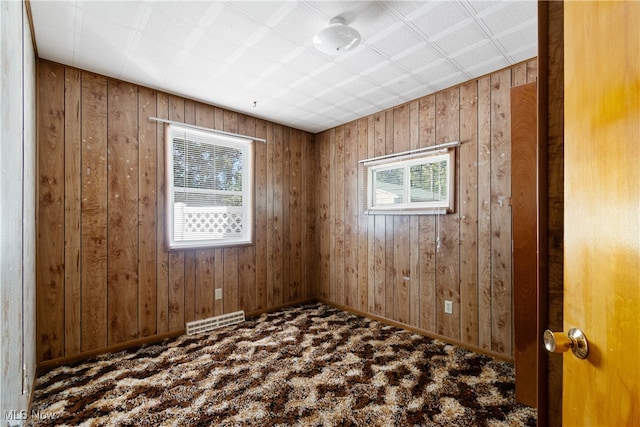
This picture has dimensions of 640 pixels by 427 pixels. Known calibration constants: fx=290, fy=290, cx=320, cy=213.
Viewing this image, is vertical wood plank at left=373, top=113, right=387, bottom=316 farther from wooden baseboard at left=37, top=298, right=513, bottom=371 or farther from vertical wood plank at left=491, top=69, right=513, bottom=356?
vertical wood plank at left=491, top=69, right=513, bottom=356

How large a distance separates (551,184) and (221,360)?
2525mm

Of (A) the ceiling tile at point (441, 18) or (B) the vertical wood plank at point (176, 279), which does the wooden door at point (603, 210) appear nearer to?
(A) the ceiling tile at point (441, 18)

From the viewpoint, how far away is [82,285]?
245 centimetres

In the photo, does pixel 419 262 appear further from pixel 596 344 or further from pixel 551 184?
pixel 596 344

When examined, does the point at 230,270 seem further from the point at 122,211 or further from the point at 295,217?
the point at 122,211

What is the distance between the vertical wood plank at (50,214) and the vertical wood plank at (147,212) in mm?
557

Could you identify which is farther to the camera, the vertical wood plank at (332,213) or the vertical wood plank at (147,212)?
the vertical wood plank at (332,213)

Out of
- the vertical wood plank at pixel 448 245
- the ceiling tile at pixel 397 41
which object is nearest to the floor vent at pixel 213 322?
the vertical wood plank at pixel 448 245

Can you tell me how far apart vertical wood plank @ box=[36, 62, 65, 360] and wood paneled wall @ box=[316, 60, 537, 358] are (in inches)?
111

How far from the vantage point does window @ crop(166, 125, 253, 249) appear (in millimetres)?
2988

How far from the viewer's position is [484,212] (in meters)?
2.58

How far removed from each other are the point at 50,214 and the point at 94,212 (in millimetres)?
281

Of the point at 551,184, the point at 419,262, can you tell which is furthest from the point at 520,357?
the point at 551,184

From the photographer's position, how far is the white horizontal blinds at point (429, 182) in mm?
2890
